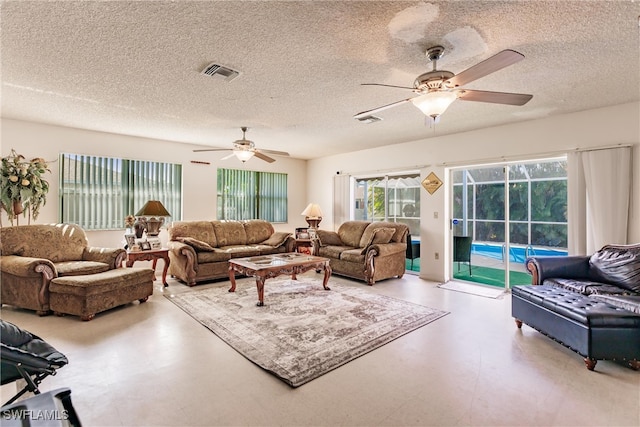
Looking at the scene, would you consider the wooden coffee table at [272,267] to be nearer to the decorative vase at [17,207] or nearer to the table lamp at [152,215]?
the table lamp at [152,215]

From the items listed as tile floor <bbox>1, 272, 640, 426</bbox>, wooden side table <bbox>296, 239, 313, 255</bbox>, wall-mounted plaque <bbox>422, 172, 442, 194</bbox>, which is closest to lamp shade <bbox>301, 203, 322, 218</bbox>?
wooden side table <bbox>296, 239, 313, 255</bbox>

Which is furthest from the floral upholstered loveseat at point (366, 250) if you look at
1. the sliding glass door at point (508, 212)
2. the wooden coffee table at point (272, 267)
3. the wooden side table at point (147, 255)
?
the wooden side table at point (147, 255)

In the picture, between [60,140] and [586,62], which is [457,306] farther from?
[60,140]

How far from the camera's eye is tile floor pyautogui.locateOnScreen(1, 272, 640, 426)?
1791 millimetres

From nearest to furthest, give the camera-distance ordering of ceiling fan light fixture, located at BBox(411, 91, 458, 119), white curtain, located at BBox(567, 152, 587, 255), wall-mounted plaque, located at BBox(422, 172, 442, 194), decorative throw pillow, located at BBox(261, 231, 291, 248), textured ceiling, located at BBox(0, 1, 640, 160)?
textured ceiling, located at BBox(0, 1, 640, 160) → ceiling fan light fixture, located at BBox(411, 91, 458, 119) → white curtain, located at BBox(567, 152, 587, 255) → wall-mounted plaque, located at BBox(422, 172, 442, 194) → decorative throw pillow, located at BBox(261, 231, 291, 248)

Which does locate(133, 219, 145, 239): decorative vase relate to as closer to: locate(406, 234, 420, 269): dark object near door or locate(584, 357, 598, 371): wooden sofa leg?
locate(406, 234, 420, 269): dark object near door

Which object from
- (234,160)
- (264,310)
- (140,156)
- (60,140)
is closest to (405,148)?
(234,160)

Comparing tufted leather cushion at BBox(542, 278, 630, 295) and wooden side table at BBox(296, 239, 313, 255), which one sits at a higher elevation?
wooden side table at BBox(296, 239, 313, 255)

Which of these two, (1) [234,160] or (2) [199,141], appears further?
(1) [234,160]

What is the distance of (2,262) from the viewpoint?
11.6 feet

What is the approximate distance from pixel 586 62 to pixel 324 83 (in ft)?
7.75

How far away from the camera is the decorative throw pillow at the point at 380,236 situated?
5.12m

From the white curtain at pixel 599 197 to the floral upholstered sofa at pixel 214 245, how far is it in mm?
4520

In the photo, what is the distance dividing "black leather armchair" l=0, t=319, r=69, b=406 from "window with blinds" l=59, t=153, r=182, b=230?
4161 millimetres
